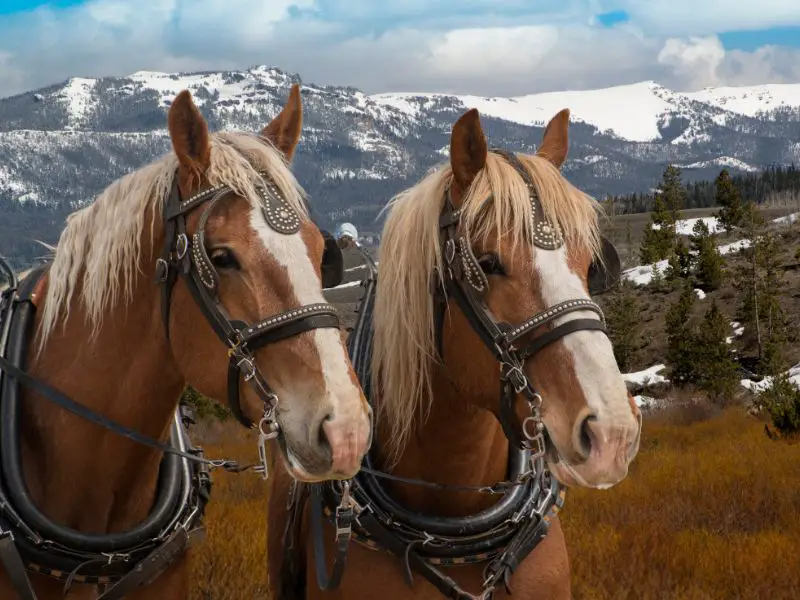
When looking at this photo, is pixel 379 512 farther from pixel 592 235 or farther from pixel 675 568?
pixel 675 568

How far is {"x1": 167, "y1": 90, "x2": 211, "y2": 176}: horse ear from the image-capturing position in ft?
8.02

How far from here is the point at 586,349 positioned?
8.11ft

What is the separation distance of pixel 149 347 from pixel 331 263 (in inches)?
26.4

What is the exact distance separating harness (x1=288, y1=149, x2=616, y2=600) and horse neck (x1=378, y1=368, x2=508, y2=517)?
6cm

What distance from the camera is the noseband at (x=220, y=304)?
90.3 inches

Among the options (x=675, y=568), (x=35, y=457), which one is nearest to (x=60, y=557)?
(x=35, y=457)

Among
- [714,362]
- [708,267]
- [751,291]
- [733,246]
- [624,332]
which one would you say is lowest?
[733,246]

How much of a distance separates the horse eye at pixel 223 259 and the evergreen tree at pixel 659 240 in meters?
42.4

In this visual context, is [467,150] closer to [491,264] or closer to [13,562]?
[491,264]

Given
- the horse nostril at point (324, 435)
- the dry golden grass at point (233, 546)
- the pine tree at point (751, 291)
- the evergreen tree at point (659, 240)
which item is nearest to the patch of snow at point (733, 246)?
the evergreen tree at point (659, 240)

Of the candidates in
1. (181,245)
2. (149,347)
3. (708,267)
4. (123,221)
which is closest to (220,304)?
(181,245)

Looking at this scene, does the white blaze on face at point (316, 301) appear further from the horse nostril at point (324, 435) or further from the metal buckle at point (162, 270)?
the metal buckle at point (162, 270)

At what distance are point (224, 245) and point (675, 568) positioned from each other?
164 inches

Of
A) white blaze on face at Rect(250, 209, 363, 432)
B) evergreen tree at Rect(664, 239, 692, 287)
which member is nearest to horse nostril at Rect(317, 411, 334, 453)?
white blaze on face at Rect(250, 209, 363, 432)
